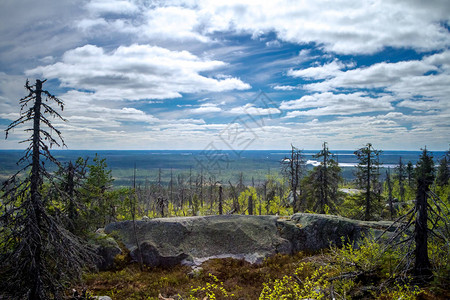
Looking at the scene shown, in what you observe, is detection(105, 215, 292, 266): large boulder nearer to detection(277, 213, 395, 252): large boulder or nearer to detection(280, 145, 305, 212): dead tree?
detection(277, 213, 395, 252): large boulder

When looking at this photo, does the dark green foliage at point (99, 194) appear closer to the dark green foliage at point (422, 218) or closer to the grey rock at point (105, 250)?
the grey rock at point (105, 250)

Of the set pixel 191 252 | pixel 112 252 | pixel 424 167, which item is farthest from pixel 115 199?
pixel 424 167

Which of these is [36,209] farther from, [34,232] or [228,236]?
[228,236]

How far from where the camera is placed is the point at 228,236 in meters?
20.3

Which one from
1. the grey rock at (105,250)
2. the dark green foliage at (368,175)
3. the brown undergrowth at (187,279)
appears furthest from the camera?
the dark green foliage at (368,175)

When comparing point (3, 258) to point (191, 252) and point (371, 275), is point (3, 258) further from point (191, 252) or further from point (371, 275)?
point (371, 275)

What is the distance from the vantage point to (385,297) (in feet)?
26.6

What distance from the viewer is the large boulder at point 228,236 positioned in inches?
743

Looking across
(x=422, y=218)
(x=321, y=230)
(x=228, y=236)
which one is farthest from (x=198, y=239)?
(x=422, y=218)

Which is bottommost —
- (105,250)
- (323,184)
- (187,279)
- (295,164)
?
(187,279)

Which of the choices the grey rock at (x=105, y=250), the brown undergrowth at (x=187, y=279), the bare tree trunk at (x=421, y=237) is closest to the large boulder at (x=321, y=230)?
the brown undergrowth at (x=187, y=279)

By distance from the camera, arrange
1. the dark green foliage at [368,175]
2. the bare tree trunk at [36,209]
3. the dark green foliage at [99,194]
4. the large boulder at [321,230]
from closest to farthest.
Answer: the bare tree trunk at [36,209] → the large boulder at [321,230] → the dark green foliage at [99,194] → the dark green foliage at [368,175]

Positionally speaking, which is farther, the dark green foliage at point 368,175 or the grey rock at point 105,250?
the dark green foliage at point 368,175

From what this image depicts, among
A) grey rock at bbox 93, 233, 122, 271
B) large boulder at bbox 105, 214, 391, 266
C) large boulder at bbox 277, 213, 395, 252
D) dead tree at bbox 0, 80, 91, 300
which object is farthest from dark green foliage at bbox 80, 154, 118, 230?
large boulder at bbox 277, 213, 395, 252
